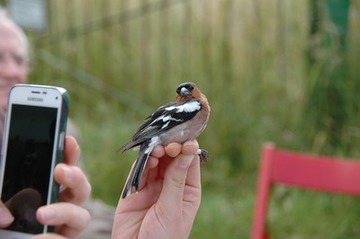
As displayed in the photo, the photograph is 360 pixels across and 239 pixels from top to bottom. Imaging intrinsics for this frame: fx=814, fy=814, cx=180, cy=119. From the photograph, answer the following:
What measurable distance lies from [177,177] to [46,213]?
0.13 metres

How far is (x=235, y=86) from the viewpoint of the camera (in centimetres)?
306

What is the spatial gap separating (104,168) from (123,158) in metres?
0.08

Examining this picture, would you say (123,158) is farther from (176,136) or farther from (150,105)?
(176,136)

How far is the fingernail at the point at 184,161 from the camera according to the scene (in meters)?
0.73

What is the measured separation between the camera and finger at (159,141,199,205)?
71 centimetres

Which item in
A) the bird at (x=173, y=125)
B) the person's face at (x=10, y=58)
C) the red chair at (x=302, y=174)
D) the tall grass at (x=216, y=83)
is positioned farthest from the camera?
the tall grass at (x=216, y=83)

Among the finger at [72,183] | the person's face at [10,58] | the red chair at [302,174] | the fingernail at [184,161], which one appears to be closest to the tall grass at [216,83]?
the red chair at [302,174]

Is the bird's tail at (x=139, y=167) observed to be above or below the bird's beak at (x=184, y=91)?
below

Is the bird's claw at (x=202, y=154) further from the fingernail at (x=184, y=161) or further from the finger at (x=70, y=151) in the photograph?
the finger at (x=70, y=151)

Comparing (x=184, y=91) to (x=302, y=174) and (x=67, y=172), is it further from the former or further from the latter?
(x=302, y=174)

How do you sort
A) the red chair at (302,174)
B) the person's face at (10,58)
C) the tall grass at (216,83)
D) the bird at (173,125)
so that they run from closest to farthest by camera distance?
the bird at (173,125) → the person's face at (10,58) → the red chair at (302,174) → the tall grass at (216,83)

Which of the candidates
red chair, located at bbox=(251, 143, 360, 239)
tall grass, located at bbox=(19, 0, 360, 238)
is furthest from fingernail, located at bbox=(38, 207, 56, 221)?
tall grass, located at bbox=(19, 0, 360, 238)

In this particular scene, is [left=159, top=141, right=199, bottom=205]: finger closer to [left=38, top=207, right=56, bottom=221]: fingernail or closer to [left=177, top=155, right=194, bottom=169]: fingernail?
[left=177, top=155, right=194, bottom=169]: fingernail

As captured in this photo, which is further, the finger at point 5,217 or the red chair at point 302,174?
the red chair at point 302,174
